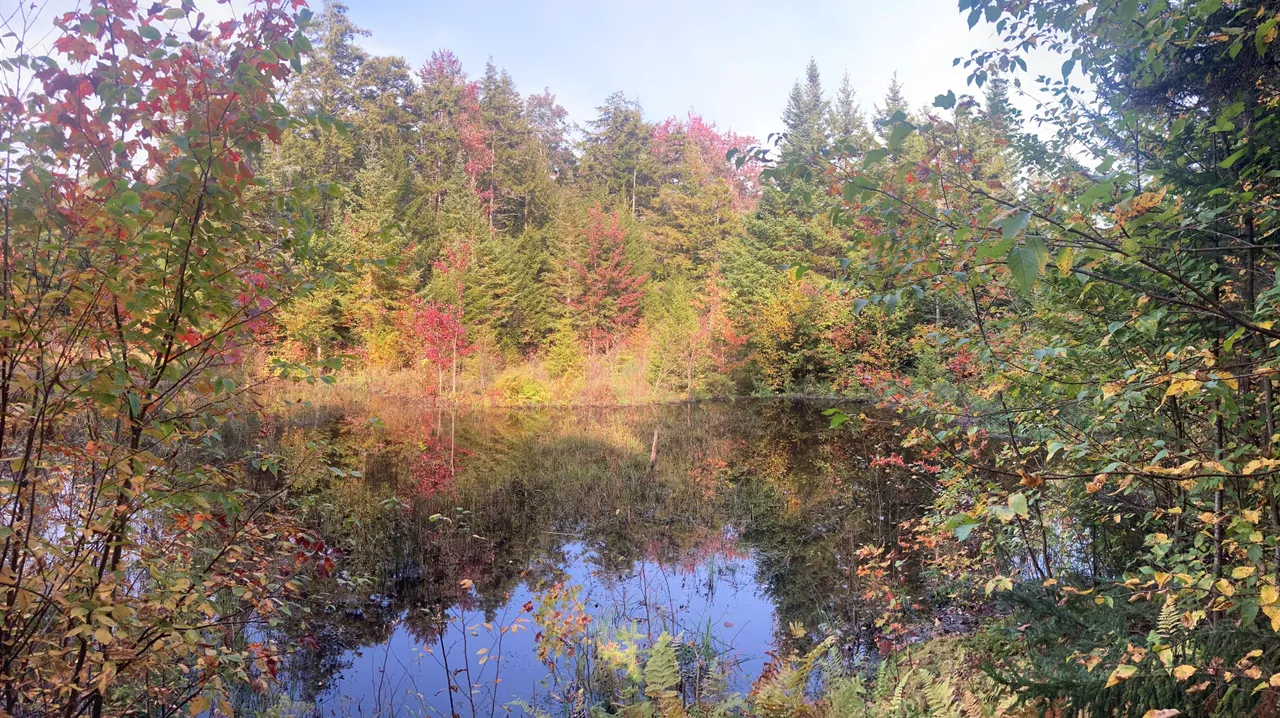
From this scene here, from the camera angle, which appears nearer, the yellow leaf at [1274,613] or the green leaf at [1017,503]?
the green leaf at [1017,503]

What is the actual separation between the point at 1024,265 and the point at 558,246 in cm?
2849

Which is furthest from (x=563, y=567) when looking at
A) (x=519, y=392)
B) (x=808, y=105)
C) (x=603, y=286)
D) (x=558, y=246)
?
(x=808, y=105)

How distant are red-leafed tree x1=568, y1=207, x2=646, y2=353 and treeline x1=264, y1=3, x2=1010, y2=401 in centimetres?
9

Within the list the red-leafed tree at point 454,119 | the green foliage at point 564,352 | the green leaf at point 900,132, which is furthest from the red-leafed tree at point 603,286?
the green leaf at point 900,132

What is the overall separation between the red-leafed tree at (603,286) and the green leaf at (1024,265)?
26.3 meters

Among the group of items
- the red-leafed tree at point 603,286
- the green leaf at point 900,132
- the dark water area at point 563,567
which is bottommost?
the dark water area at point 563,567

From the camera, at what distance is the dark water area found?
4.91 metres

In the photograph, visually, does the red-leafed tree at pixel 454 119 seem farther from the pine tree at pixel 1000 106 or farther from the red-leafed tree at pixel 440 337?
the pine tree at pixel 1000 106

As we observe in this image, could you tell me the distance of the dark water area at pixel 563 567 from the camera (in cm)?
491

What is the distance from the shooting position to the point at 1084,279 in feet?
6.10

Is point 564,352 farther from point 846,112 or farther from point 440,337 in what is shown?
point 846,112

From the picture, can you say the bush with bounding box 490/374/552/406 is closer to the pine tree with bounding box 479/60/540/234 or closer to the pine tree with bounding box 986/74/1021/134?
the pine tree with bounding box 479/60/540/234

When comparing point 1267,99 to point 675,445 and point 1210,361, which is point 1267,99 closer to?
point 1210,361

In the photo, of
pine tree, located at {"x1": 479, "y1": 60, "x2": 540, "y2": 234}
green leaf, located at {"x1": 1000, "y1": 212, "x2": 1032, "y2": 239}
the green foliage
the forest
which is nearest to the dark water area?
the forest
